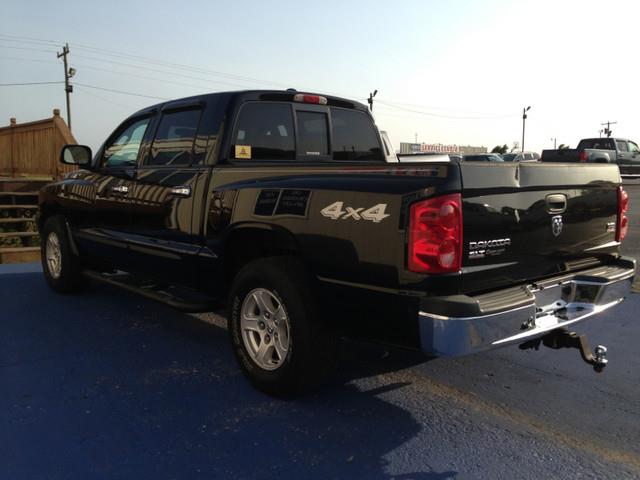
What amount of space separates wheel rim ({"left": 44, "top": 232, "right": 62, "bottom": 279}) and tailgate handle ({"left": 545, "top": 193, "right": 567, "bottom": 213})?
4.81 m

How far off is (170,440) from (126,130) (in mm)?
3256

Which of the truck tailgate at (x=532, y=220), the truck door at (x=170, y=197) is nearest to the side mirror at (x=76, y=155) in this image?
the truck door at (x=170, y=197)

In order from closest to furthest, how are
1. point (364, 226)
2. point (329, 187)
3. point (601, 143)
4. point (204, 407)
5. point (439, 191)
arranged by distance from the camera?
point (439, 191) → point (364, 226) → point (329, 187) → point (204, 407) → point (601, 143)

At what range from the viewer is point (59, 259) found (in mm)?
5883

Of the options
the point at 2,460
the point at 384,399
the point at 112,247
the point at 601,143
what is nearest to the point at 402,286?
the point at 384,399

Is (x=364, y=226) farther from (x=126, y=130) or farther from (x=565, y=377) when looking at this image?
(x=126, y=130)

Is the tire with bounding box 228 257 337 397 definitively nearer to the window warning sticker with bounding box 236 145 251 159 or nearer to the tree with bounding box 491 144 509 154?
the window warning sticker with bounding box 236 145 251 159

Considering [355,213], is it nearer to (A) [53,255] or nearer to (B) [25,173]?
(A) [53,255]

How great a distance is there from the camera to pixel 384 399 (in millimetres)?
3383

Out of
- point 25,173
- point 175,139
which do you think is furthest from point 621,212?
point 25,173

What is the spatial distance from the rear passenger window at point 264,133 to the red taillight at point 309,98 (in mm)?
115

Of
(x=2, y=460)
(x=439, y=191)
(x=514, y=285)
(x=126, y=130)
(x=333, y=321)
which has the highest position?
(x=126, y=130)

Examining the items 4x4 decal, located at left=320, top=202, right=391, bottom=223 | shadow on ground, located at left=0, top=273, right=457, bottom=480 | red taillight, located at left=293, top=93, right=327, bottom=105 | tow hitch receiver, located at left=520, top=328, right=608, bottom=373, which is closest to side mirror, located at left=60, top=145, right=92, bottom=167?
shadow on ground, located at left=0, top=273, right=457, bottom=480

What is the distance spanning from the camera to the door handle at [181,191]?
3.93 meters
